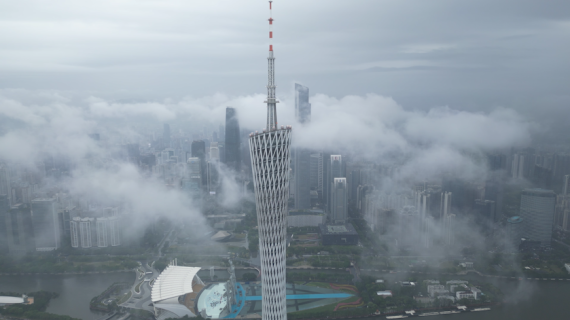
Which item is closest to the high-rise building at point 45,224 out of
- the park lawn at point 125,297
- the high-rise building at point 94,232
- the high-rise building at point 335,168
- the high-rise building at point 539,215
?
the high-rise building at point 94,232

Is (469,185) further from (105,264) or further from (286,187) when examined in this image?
(105,264)

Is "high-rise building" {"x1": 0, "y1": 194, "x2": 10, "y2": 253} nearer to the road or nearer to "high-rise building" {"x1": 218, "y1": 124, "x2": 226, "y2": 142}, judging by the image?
the road

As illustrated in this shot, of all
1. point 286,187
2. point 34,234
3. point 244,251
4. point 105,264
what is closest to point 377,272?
point 244,251

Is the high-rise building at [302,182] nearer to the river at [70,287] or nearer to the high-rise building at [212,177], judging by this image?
the high-rise building at [212,177]

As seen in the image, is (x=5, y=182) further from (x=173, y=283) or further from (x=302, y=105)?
(x=302, y=105)

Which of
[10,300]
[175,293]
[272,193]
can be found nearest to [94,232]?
[10,300]

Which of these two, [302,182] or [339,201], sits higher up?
[302,182]
